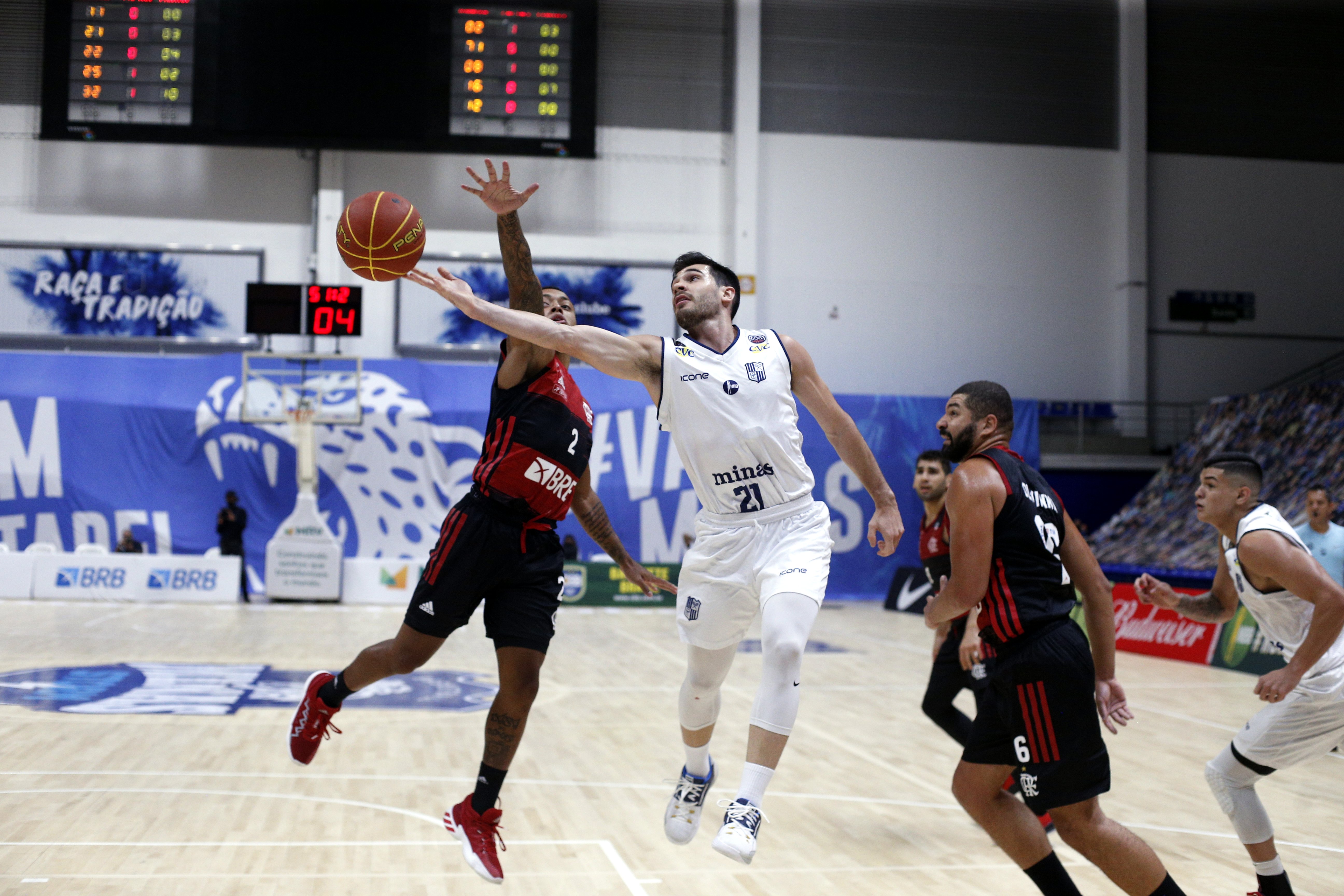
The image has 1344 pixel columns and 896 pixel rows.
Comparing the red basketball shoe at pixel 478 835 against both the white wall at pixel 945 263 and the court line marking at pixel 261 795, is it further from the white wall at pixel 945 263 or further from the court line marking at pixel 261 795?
the white wall at pixel 945 263

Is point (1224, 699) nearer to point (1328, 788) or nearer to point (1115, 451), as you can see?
point (1328, 788)

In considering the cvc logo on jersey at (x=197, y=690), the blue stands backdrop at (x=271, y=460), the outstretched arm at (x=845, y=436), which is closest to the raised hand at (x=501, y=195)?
the outstretched arm at (x=845, y=436)

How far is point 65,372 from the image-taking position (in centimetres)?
1889

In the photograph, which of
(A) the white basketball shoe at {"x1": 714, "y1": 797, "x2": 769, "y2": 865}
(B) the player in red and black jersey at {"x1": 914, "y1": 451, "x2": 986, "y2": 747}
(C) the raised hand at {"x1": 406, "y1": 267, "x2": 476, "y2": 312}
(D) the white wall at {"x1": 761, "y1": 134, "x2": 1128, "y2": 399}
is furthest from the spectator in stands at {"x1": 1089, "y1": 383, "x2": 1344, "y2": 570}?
(C) the raised hand at {"x1": 406, "y1": 267, "x2": 476, "y2": 312}

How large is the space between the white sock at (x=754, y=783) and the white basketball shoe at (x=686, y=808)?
43 cm

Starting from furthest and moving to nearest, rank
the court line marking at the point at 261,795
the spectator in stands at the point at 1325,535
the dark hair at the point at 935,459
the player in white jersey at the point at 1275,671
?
1. the spectator in stands at the point at 1325,535
2. the dark hair at the point at 935,459
3. the court line marking at the point at 261,795
4. the player in white jersey at the point at 1275,671

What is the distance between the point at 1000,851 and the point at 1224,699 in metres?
5.45

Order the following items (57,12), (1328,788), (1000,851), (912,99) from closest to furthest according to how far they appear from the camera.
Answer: (1000,851) → (1328,788) → (57,12) → (912,99)

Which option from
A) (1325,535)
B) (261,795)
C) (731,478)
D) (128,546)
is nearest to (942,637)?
(731,478)

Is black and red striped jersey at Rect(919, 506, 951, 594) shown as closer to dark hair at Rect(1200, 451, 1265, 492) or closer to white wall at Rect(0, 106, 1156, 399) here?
dark hair at Rect(1200, 451, 1265, 492)

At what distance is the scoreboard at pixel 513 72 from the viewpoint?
717 inches

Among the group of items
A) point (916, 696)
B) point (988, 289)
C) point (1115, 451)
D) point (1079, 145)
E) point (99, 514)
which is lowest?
point (916, 696)

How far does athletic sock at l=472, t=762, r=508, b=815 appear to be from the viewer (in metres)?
4.21

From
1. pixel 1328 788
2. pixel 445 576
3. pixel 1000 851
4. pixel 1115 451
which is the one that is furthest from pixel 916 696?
pixel 1115 451
